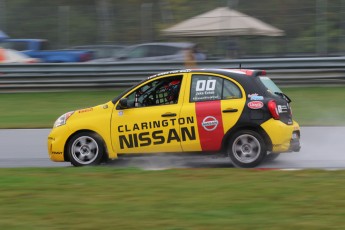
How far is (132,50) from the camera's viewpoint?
23969 mm

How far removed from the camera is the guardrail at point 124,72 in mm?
20516

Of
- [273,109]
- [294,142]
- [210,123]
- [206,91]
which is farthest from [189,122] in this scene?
[294,142]

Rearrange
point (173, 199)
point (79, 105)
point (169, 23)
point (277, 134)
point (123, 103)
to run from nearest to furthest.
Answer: point (173, 199)
point (277, 134)
point (123, 103)
point (79, 105)
point (169, 23)

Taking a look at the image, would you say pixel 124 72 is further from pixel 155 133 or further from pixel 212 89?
pixel 212 89

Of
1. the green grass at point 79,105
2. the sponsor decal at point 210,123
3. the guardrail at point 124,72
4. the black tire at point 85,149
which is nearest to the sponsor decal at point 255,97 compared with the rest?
the sponsor decal at point 210,123

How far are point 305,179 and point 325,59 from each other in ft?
41.0

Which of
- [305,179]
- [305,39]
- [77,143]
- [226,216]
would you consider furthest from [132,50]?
[226,216]

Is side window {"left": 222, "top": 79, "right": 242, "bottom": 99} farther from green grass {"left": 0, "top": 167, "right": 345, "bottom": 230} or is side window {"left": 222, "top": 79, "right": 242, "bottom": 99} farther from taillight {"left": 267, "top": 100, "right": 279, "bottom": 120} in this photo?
green grass {"left": 0, "top": 167, "right": 345, "bottom": 230}

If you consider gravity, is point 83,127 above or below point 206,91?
below

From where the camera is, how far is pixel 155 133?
10.7m

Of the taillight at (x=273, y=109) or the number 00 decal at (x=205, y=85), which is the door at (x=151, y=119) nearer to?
the number 00 decal at (x=205, y=85)

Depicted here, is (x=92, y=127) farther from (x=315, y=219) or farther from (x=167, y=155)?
(x=315, y=219)

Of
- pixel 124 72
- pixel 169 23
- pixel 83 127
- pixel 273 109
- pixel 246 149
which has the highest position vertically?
pixel 169 23

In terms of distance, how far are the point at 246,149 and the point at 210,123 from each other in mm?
639
